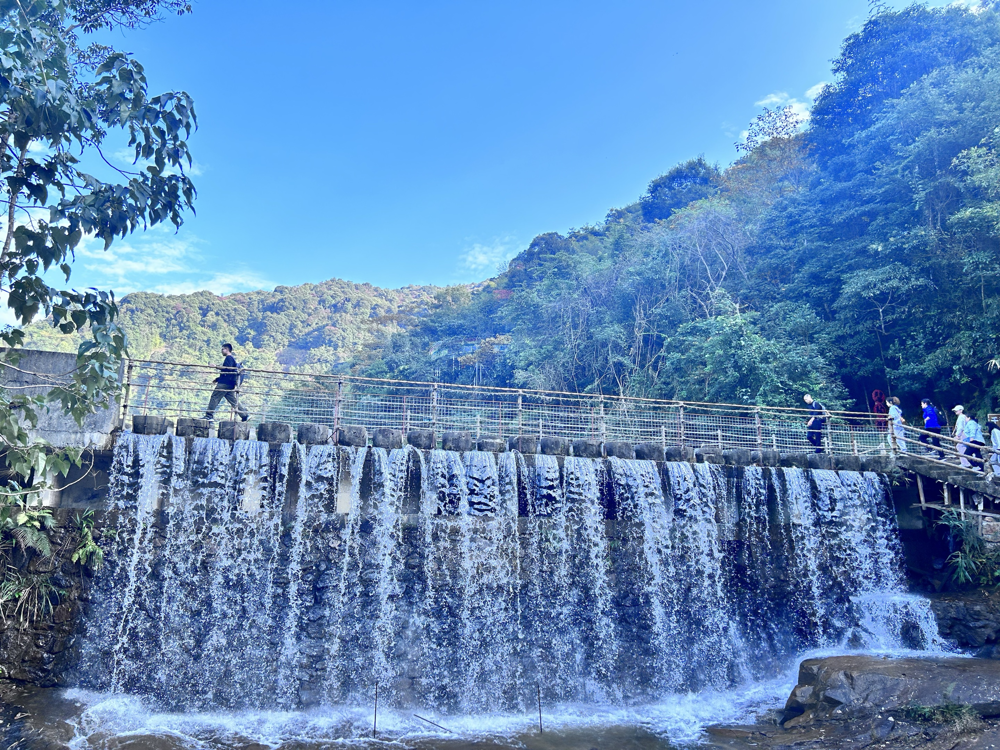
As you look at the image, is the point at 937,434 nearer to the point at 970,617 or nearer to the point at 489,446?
the point at 970,617

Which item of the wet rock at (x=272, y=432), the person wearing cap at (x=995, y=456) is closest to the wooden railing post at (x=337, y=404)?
the wet rock at (x=272, y=432)

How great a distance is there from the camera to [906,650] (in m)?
10.3

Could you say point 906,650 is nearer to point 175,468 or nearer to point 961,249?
point 961,249

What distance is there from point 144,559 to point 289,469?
84.0 inches

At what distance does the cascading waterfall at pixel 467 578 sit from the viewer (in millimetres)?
8508

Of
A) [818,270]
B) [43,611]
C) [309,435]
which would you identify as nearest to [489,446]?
[309,435]

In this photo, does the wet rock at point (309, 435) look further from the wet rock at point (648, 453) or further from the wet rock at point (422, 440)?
the wet rock at point (648, 453)

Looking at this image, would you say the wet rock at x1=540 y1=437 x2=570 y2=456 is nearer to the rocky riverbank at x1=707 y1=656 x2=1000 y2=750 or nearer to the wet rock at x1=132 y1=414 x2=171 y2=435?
the rocky riverbank at x1=707 y1=656 x2=1000 y2=750

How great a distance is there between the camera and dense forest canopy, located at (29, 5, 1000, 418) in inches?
637

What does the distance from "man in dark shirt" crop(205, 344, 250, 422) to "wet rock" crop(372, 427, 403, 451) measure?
2004 mm

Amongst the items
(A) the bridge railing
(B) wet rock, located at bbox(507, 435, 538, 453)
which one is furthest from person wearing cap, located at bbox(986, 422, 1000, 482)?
(B) wet rock, located at bbox(507, 435, 538, 453)

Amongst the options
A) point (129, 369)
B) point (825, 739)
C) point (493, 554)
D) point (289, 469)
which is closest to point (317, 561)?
point (289, 469)

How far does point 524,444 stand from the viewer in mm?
10695

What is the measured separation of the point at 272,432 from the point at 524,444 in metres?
3.98
